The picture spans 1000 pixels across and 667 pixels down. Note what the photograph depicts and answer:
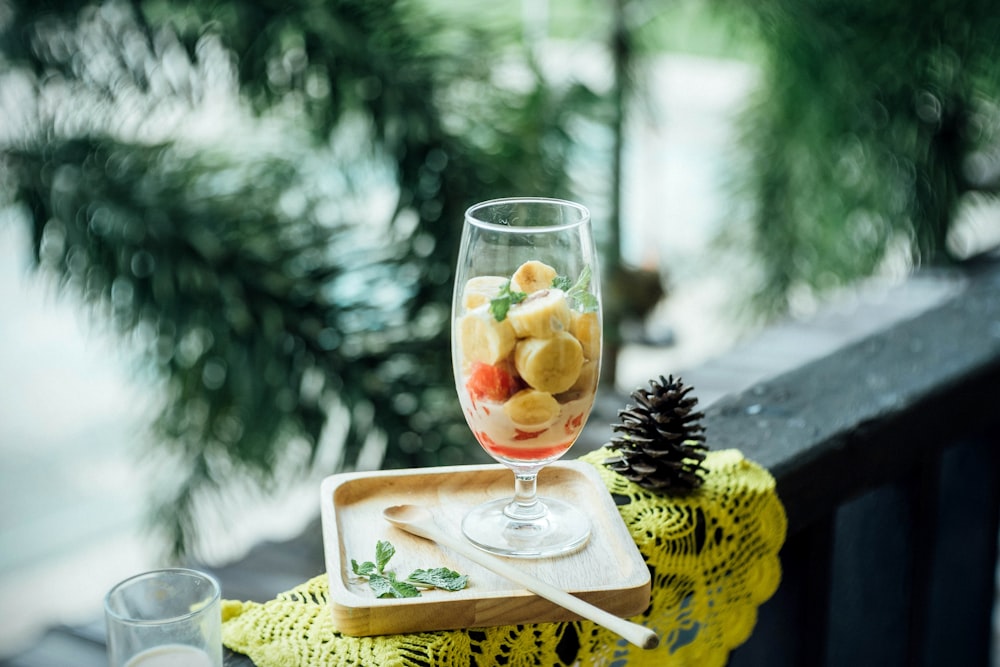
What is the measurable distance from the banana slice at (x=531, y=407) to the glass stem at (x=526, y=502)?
0.22 ft

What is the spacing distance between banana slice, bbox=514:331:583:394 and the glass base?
106 millimetres

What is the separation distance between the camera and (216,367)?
→ 1.66m

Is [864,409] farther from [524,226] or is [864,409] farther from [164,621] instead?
[164,621]

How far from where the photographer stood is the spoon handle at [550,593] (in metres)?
0.56

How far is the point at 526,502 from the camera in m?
0.72

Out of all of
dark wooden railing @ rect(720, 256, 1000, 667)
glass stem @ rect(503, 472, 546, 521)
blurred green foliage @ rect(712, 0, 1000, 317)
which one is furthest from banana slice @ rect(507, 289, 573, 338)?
blurred green foliage @ rect(712, 0, 1000, 317)

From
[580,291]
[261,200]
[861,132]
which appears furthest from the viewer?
[861,132]

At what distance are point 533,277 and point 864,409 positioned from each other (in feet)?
1.24

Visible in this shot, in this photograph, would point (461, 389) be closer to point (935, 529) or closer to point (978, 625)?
point (935, 529)

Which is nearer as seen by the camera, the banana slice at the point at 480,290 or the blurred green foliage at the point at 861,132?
the banana slice at the point at 480,290

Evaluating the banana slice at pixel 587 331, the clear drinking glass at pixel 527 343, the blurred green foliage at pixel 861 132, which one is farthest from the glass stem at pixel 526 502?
the blurred green foliage at pixel 861 132

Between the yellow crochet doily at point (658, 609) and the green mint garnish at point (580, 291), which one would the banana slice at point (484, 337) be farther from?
the yellow crochet doily at point (658, 609)

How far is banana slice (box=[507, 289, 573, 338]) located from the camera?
62 cm

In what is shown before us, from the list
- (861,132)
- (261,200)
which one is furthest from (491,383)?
(861,132)
